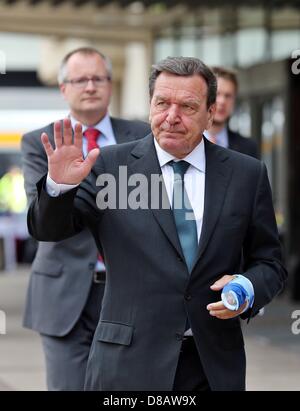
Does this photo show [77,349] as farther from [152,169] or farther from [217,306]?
[217,306]

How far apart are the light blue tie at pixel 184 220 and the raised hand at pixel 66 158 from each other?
1.24 feet

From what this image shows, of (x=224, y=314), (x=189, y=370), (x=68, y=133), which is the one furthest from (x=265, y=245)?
(x=68, y=133)

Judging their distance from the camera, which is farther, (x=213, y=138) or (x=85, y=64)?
(x=213, y=138)

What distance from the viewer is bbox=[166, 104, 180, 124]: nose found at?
3800 mm

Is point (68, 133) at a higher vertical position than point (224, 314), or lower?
higher

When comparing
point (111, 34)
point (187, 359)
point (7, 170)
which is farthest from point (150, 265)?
point (7, 170)

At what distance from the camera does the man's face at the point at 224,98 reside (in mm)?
6816

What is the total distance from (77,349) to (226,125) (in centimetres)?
209

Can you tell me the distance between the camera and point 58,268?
18.0ft

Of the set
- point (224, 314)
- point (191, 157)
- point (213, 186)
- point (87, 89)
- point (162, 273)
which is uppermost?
point (87, 89)

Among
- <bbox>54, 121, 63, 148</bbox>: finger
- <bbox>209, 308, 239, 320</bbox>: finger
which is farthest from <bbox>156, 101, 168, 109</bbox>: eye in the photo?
<bbox>209, 308, 239, 320</bbox>: finger

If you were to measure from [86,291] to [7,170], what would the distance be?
66.6ft

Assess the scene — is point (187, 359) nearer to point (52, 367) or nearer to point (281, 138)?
point (52, 367)

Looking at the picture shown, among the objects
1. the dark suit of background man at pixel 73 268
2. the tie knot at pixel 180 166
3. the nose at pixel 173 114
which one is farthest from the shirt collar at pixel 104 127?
Result: the nose at pixel 173 114
